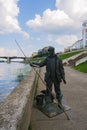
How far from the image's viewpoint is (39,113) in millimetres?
8227

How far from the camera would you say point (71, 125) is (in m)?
6.88

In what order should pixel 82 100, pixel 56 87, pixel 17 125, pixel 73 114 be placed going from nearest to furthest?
pixel 17 125
pixel 73 114
pixel 56 87
pixel 82 100

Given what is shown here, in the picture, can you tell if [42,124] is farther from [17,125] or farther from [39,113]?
[17,125]

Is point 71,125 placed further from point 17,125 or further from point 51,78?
point 17,125

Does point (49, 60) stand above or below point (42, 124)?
above

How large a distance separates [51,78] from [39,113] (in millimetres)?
1143

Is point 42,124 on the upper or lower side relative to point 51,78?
lower

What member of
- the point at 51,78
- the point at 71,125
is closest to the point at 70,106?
the point at 51,78

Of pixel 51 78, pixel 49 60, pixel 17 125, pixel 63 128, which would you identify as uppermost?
pixel 49 60

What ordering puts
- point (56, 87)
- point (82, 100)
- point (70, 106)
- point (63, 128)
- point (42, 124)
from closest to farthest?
point (63, 128) < point (42, 124) < point (56, 87) < point (70, 106) < point (82, 100)

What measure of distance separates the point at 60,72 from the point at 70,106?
1.42 metres

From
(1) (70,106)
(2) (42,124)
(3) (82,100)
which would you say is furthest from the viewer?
(3) (82,100)

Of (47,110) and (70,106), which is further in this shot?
(70,106)

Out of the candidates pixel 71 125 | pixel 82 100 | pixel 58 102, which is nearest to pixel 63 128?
pixel 71 125
